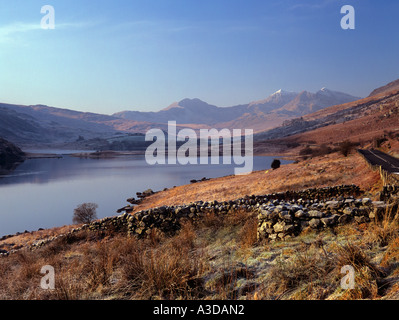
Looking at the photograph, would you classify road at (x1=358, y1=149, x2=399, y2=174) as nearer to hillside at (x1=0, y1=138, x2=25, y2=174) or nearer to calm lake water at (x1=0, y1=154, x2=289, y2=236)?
calm lake water at (x1=0, y1=154, x2=289, y2=236)

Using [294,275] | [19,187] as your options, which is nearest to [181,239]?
[294,275]

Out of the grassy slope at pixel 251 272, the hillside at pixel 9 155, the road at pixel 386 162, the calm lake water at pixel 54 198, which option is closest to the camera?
the grassy slope at pixel 251 272

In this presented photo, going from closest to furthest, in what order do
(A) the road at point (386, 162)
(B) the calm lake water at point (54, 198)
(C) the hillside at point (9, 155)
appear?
(A) the road at point (386, 162) → (B) the calm lake water at point (54, 198) → (C) the hillside at point (9, 155)

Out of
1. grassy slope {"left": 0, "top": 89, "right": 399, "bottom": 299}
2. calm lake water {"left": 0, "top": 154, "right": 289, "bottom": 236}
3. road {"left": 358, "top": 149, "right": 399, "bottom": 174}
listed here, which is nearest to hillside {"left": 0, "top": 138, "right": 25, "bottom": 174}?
calm lake water {"left": 0, "top": 154, "right": 289, "bottom": 236}

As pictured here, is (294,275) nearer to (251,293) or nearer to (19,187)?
(251,293)

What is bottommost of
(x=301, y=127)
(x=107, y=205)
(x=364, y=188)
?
(x=107, y=205)

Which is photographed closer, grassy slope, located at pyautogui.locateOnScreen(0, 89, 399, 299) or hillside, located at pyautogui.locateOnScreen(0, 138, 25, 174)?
grassy slope, located at pyautogui.locateOnScreen(0, 89, 399, 299)

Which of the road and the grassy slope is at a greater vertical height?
the road

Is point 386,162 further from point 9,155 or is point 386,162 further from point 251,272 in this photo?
point 9,155

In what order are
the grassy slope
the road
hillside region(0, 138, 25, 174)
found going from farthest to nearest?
hillside region(0, 138, 25, 174) < the road < the grassy slope

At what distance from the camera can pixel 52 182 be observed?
48125 millimetres

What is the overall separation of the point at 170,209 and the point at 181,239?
2839 millimetres

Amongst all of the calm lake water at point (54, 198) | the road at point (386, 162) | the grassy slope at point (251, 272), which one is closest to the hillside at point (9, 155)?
the calm lake water at point (54, 198)

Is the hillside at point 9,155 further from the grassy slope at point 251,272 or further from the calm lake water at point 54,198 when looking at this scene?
the grassy slope at point 251,272
